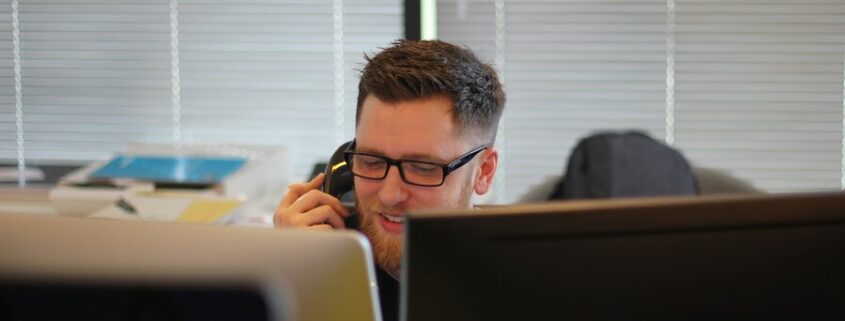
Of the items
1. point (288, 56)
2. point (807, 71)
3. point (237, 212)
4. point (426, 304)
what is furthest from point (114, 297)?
point (807, 71)

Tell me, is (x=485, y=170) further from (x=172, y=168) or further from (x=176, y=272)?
(x=172, y=168)

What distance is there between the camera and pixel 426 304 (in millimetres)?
1062

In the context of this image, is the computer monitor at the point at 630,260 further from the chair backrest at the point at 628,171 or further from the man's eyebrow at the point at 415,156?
the chair backrest at the point at 628,171

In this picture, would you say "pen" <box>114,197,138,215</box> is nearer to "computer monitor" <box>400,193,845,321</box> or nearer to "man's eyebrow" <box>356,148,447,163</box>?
"man's eyebrow" <box>356,148,447,163</box>

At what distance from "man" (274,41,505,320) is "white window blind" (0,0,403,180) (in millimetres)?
1544

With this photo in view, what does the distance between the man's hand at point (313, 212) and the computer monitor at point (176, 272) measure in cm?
75

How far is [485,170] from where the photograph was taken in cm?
192

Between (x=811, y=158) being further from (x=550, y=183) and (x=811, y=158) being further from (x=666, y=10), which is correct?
(x=550, y=183)

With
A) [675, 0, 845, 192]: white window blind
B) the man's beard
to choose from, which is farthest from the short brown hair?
[675, 0, 845, 192]: white window blind

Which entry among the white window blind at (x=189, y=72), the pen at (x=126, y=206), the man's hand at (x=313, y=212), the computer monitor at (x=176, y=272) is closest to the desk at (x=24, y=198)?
the white window blind at (x=189, y=72)

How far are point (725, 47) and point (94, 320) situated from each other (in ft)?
8.90

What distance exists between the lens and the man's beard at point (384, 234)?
1.75 m

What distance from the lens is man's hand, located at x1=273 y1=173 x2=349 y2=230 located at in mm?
1813

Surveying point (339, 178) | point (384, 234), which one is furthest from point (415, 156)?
point (339, 178)
